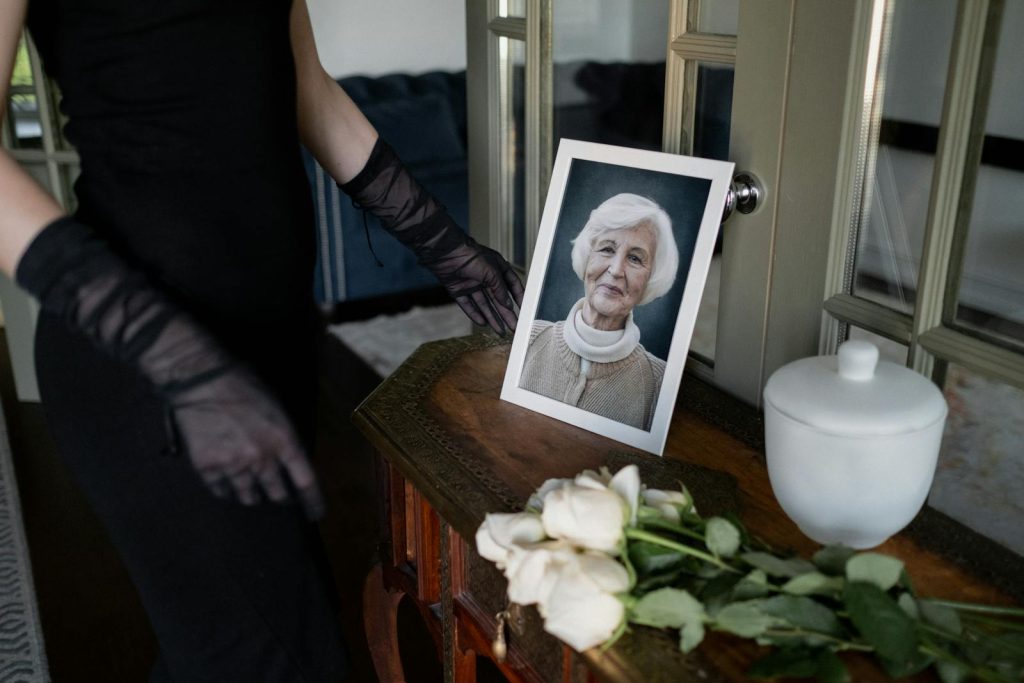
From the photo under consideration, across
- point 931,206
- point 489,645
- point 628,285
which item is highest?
point 931,206

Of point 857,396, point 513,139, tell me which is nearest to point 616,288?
point 857,396

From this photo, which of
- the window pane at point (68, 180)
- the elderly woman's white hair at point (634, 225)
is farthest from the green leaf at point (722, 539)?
the window pane at point (68, 180)

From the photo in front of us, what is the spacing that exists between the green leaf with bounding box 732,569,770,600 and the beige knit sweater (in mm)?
341

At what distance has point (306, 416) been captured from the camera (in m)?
1.27

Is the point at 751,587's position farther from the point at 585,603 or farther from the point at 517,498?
the point at 517,498

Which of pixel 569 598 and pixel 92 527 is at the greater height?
pixel 569 598

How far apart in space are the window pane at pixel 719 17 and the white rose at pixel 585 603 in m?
0.71

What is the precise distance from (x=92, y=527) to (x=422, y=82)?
9.63 ft

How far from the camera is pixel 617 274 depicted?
3.76 ft

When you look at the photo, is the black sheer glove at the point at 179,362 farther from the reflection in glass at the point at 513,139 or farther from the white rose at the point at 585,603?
the reflection in glass at the point at 513,139

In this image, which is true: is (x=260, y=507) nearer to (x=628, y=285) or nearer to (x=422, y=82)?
(x=628, y=285)

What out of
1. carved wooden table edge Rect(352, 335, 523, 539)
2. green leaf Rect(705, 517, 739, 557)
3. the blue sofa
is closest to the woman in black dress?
carved wooden table edge Rect(352, 335, 523, 539)

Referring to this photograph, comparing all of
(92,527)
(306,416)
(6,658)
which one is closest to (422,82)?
(92,527)

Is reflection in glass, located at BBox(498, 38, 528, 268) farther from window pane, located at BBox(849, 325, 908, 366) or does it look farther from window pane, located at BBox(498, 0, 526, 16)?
window pane, located at BBox(849, 325, 908, 366)
